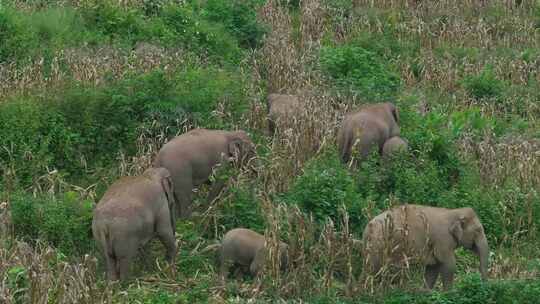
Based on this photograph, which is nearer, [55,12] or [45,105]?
[45,105]

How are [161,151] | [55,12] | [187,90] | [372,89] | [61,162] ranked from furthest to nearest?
[55,12] < [372,89] < [187,90] < [61,162] < [161,151]

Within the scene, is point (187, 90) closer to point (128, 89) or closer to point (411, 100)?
point (128, 89)

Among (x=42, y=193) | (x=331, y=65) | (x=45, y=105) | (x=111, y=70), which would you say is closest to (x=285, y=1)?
(x=331, y=65)

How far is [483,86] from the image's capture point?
19.4 m

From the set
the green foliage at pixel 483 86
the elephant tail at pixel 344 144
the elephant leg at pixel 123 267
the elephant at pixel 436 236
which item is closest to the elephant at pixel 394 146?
the elephant tail at pixel 344 144

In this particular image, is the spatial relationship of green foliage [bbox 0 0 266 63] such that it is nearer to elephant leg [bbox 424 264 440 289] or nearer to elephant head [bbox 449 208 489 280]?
elephant leg [bbox 424 264 440 289]

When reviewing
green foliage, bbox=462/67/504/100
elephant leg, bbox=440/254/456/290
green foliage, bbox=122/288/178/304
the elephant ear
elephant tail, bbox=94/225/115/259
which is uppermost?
elephant tail, bbox=94/225/115/259

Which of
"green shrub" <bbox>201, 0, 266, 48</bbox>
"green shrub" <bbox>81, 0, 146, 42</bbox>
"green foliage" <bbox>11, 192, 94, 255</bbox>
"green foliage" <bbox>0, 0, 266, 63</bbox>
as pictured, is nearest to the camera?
"green foliage" <bbox>11, 192, 94, 255</bbox>

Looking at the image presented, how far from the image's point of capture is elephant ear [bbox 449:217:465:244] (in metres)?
11.6

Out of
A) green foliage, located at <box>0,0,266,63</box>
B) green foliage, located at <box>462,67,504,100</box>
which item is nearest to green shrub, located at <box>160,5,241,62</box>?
green foliage, located at <box>0,0,266,63</box>

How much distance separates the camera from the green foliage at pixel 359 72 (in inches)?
680

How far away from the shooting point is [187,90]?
49.6 feet

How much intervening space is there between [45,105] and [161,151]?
228 cm

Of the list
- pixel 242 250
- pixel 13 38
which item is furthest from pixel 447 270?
pixel 13 38
